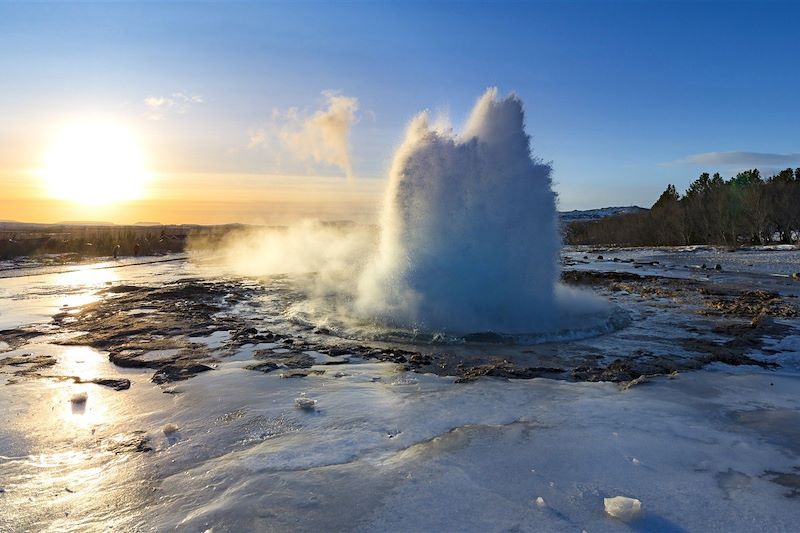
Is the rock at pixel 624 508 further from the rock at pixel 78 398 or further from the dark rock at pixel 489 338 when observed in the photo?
the dark rock at pixel 489 338

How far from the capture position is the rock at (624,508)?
3832mm

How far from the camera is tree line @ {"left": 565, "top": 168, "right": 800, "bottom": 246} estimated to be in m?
59.0

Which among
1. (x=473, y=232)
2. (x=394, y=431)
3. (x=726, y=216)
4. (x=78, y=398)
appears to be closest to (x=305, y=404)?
(x=394, y=431)

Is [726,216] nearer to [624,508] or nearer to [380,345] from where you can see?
[380,345]

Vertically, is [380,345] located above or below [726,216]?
below

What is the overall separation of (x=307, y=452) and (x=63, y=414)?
335 cm

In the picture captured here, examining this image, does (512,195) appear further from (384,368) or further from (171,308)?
(171,308)

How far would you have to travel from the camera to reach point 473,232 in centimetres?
1233

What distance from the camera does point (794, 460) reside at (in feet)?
16.0

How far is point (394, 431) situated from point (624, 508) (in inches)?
97.2

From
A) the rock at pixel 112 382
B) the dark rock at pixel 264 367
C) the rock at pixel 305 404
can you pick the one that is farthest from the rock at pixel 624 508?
the rock at pixel 112 382

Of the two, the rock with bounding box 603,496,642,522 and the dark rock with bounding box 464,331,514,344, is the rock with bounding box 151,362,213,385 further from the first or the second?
the rock with bounding box 603,496,642,522

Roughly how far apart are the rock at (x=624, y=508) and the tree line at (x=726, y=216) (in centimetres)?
6402

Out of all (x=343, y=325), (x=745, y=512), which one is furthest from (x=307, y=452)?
(x=343, y=325)
